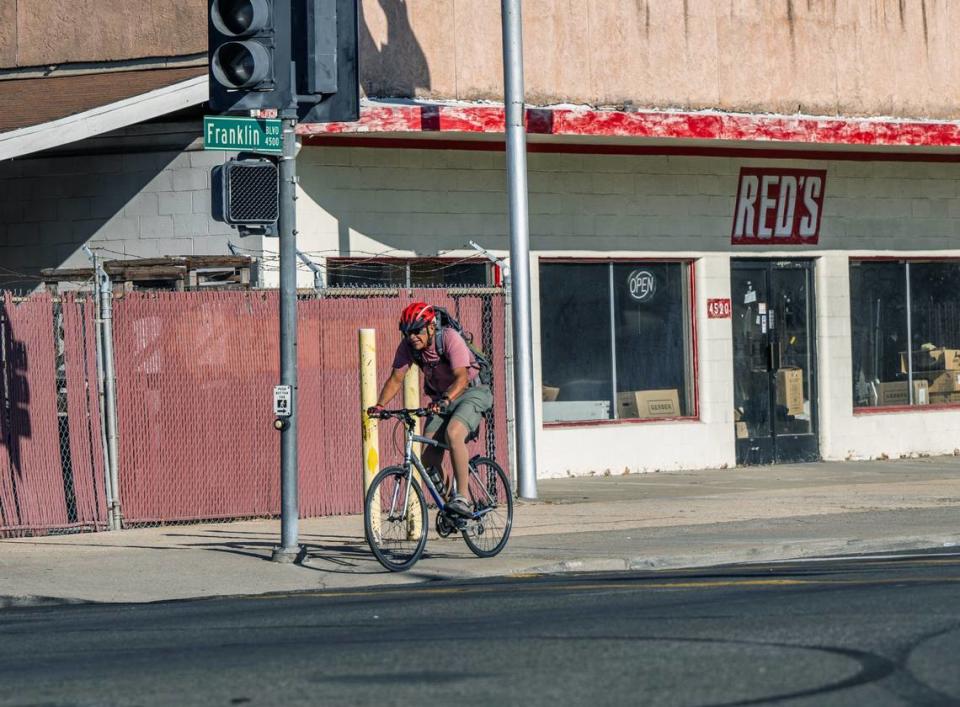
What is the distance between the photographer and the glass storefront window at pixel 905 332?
21.2m

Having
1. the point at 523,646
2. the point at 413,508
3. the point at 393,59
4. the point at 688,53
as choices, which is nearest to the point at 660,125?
the point at 688,53

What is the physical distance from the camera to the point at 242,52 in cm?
1133

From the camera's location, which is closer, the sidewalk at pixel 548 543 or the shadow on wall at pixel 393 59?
the sidewalk at pixel 548 543

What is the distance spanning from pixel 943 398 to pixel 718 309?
395 cm

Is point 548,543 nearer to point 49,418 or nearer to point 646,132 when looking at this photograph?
point 49,418

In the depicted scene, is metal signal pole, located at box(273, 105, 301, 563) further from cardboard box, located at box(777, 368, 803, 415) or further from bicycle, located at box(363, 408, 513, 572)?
cardboard box, located at box(777, 368, 803, 415)

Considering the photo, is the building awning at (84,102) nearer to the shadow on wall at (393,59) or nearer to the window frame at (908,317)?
the shadow on wall at (393,59)

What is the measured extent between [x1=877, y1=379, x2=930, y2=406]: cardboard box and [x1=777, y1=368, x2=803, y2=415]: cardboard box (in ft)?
4.32

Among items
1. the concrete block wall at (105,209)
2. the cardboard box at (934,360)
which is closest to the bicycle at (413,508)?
the concrete block wall at (105,209)

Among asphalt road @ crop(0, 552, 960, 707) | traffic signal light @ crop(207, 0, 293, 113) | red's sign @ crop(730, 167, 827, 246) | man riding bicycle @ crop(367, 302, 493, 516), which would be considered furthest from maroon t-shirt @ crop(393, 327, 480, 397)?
red's sign @ crop(730, 167, 827, 246)

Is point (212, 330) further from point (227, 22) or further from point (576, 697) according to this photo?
point (576, 697)

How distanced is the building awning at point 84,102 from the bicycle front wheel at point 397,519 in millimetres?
5648

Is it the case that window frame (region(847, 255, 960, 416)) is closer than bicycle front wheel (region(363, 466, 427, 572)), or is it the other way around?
bicycle front wheel (region(363, 466, 427, 572))

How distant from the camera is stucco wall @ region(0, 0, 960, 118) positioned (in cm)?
1742
